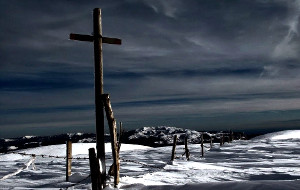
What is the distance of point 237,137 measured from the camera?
49469 mm

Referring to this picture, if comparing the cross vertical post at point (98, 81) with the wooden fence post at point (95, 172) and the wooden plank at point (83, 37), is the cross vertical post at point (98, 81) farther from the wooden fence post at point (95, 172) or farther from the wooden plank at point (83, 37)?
the wooden fence post at point (95, 172)

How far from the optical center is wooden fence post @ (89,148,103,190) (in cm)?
665

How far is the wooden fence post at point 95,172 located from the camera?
6645 millimetres

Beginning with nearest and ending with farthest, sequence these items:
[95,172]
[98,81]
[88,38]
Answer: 1. [95,172]
2. [98,81]
3. [88,38]

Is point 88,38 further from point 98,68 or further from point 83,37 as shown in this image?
point 98,68

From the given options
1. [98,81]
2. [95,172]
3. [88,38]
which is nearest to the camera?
[95,172]

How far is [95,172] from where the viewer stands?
6.70m

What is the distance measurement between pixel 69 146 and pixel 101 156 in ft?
14.4

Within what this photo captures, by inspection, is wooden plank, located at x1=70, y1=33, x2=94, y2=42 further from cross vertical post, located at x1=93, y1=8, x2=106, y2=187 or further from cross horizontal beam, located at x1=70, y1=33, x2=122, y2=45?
cross vertical post, located at x1=93, y1=8, x2=106, y2=187

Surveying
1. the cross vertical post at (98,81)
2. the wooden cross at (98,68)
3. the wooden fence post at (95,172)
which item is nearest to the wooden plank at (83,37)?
the wooden cross at (98,68)

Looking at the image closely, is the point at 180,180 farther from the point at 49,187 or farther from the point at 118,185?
the point at 49,187

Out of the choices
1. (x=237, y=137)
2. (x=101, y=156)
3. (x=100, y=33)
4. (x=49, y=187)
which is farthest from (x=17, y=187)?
(x=237, y=137)

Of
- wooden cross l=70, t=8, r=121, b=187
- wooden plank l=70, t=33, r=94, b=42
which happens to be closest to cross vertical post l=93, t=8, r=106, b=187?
wooden cross l=70, t=8, r=121, b=187

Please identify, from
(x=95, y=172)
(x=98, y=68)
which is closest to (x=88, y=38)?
(x=98, y=68)
